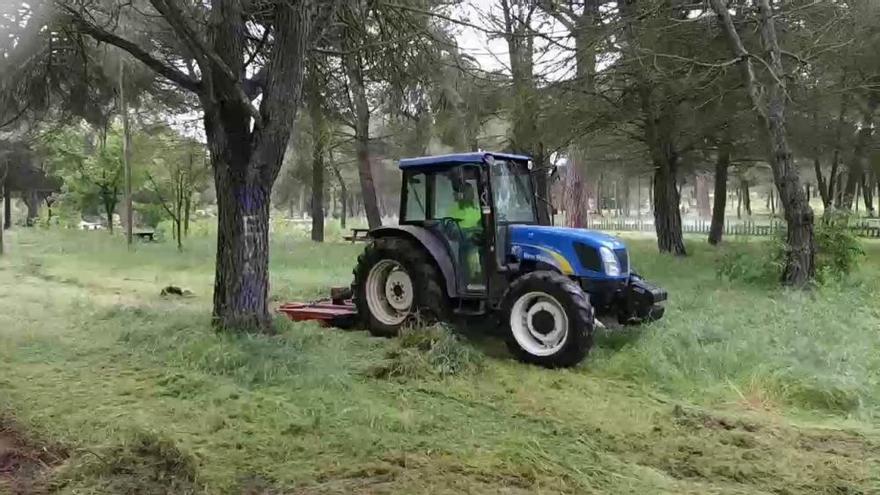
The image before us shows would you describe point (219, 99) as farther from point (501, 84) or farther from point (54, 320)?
point (501, 84)

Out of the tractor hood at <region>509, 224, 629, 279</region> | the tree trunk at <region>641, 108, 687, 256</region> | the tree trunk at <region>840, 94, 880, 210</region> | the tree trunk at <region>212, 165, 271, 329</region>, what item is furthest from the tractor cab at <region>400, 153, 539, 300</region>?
the tree trunk at <region>840, 94, 880, 210</region>

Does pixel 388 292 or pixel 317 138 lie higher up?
pixel 317 138

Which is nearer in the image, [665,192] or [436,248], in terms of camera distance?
[436,248]

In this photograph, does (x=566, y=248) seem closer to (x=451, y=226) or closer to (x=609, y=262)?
(x=609, y=262)

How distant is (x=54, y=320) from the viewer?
8.40 meters

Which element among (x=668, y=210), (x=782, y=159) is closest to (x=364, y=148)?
(x=668, y=210)

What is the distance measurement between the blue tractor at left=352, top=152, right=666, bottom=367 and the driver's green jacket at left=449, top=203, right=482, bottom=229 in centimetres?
1

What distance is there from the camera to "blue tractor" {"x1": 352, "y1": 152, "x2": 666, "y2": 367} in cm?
637

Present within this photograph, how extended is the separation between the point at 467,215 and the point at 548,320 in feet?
4.80

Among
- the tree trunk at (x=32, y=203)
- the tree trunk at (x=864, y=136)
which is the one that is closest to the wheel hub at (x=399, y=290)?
the tree trunk at (x=864, y=136)

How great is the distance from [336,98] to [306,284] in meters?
3.62

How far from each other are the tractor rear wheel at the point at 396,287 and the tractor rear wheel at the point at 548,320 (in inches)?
40.1

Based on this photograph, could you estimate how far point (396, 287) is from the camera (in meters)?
7.86

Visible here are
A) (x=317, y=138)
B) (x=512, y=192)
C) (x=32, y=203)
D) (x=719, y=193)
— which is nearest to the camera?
(x=512, y=192)
